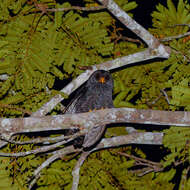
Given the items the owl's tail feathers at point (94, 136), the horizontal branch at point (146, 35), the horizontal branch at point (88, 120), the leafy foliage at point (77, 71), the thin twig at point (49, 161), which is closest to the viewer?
the horizontal branch at point (88, 120)

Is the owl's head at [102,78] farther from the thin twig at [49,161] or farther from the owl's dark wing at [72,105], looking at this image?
the thin twig at [49,161]

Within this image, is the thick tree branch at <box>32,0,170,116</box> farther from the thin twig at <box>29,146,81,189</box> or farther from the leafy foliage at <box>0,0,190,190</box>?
the thin twig at <box>29,146,81,189</box>

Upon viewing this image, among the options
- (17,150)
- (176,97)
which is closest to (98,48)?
(176,97)

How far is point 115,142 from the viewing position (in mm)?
4977

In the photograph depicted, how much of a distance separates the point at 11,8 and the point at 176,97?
2.37 meters

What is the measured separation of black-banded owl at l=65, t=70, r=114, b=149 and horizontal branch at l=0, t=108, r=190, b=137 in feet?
5.17

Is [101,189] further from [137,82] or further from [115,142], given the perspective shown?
[137,82]

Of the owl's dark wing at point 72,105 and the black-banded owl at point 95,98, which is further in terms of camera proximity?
the owl's dark wing at point 72,105

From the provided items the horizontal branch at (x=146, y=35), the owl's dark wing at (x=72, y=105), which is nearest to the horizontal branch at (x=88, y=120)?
the horizontal branch at (x=146, y=35)

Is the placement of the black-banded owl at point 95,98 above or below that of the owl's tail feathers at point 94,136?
above

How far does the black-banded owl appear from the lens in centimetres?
513

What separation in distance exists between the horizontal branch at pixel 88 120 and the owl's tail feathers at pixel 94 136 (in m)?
1.52

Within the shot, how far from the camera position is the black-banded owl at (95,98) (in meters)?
5.13

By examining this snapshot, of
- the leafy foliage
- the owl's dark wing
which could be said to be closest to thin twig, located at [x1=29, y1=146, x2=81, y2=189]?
the leafy foliage
